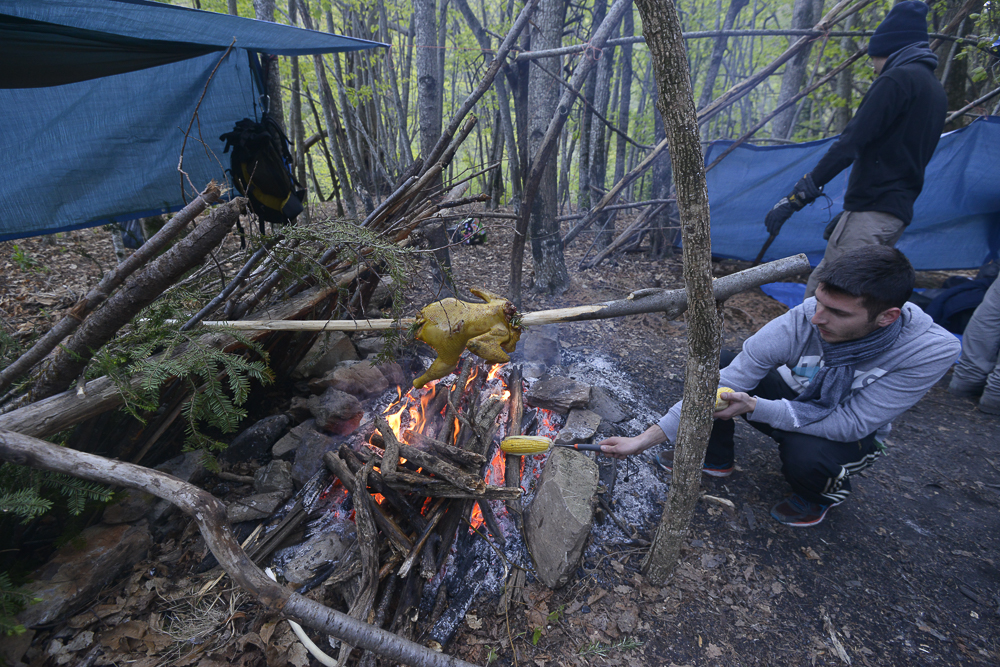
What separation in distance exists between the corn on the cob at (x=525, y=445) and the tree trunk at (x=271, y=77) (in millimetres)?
4573

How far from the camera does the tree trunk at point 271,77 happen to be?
4.63 metres

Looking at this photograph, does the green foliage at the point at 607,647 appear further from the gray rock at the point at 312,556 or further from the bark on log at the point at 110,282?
the bark on log at the point at 110,282

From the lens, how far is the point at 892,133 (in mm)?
3639

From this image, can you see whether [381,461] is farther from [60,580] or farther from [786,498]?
[786,498]

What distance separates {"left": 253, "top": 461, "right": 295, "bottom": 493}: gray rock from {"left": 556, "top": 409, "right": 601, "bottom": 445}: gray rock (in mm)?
1996

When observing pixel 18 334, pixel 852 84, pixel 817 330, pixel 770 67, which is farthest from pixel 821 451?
pixel 852 84

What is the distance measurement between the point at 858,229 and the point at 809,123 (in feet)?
35.9

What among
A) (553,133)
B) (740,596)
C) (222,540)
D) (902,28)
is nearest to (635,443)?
(740,596)

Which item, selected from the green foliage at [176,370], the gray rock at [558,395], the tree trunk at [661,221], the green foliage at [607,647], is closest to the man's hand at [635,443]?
the gray rock at [558,395]

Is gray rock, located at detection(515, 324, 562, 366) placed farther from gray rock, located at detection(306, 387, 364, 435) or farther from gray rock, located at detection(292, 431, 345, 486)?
gray rock, located at detection(292, 431, 345, 486)

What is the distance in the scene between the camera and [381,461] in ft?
8.29

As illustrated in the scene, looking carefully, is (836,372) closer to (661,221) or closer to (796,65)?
(661,221)

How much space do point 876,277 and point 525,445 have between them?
7.52ft

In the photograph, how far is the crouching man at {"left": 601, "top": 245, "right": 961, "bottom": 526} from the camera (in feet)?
7.21
